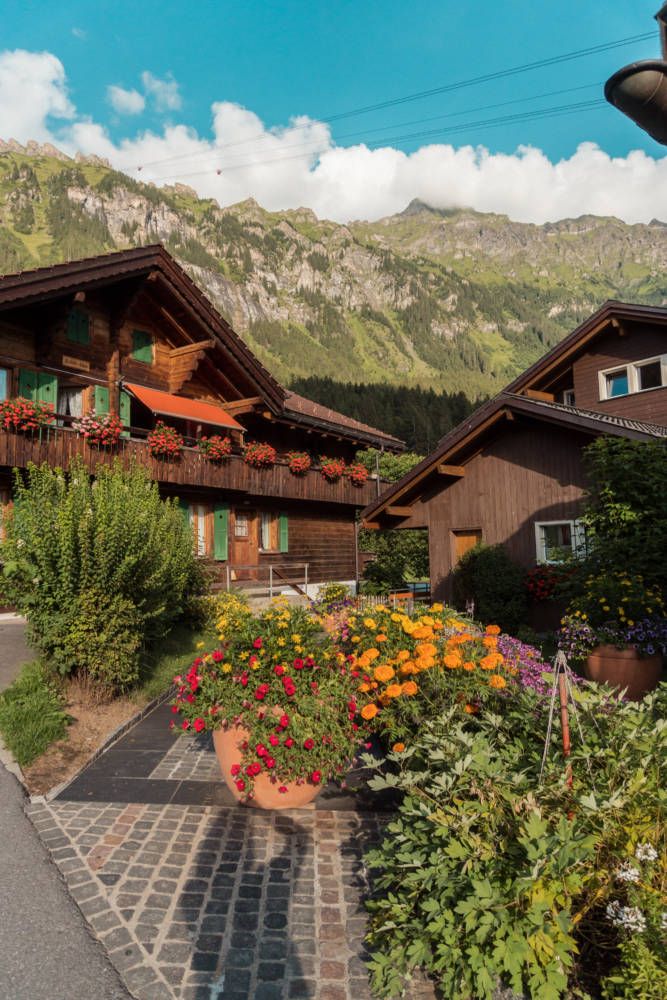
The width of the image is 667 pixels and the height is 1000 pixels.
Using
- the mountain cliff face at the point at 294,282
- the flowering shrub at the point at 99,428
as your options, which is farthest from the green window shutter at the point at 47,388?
the mountain cliff face at the point at 294,282

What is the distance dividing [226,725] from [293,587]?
15.8m

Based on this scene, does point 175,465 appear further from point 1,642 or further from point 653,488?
point 653,488

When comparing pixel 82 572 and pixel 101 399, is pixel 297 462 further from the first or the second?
Result: pixel 82 572

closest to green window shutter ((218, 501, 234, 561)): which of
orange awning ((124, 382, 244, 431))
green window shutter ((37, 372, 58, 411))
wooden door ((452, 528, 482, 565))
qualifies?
orange awning ((124, 382, 244, 431))

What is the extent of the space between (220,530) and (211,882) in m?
16.6

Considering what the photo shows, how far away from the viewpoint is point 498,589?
514 inches

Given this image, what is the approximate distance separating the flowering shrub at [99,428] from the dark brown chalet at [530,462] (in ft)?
23.0

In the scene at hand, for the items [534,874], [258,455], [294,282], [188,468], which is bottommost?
[534,874]

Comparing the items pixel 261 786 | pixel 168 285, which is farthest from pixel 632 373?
pixel 261 786

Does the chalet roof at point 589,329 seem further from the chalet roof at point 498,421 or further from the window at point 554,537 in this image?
the window at point 554,537

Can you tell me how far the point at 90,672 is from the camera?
7789 millimetres

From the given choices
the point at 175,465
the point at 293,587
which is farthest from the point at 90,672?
the point at 293,587

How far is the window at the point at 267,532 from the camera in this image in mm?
22500

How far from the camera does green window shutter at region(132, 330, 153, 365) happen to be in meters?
19.0
